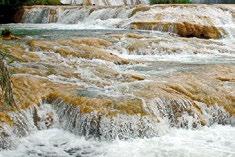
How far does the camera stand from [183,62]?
59.9 feet

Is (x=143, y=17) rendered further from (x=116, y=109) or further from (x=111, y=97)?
(x=116, y=109)

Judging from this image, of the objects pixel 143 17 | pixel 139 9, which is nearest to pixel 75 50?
pixel 143 17

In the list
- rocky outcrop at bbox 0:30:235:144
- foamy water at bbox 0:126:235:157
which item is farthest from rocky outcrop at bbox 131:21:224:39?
foamy water at bbox 0:126:235:157

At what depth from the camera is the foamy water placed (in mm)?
9344

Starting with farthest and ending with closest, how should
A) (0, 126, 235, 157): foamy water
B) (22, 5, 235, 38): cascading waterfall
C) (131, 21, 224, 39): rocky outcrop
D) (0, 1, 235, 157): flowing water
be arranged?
(22, 5, 235, 38): cascading waterfall
(131, 21, 224, 39): rocky outcrop
(0, 1, 235, 157): flowing water
(0, 126, 235, 157): foamy water

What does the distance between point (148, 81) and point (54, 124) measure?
330 centimetres

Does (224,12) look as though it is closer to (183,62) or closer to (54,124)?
(183,62)

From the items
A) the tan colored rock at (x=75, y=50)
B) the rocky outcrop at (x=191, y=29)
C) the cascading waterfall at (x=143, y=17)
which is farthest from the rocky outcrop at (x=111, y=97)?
the cascading waterfall at (x=143, y=17)

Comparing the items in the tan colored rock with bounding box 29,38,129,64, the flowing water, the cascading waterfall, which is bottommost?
the cascading waterfall

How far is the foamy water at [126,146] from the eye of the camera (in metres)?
9.34

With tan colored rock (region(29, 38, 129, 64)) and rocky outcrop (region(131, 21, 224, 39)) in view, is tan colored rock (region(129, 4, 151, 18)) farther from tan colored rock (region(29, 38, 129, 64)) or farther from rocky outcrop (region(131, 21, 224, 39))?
tan colored rock (region(29, 38, 129, 64))

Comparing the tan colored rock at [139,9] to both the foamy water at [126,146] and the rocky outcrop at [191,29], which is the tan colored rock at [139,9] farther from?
the foamy water at [126,146]

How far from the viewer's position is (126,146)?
977cm

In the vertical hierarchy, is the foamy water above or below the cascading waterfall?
above
